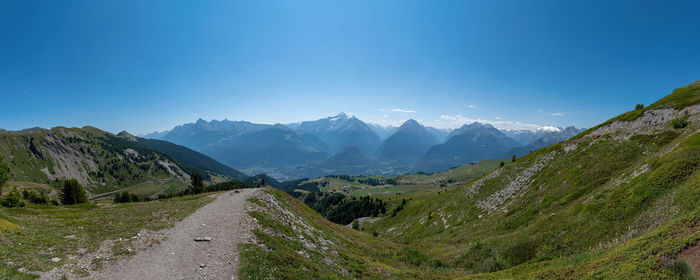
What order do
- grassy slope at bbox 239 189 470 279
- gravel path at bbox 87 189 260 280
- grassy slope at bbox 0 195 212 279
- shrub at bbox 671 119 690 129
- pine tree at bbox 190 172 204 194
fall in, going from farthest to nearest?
pine tree at bbox 190 172 204 194 → shrub at bbox 671 119 690 129 → grassy slope at bbox 239 189 470 279 → gravel path at bbox 87 189 260 280 → grassy slope at bbox 0 195 212 279

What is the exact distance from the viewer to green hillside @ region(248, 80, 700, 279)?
13.9 m

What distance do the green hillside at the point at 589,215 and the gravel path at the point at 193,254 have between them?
3.80m

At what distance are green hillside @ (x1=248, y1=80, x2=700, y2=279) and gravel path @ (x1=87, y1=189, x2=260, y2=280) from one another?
3802 millimetres

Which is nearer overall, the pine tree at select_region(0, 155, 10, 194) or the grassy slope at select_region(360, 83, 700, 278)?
the grassy slope at select_region(360, 83, 700, 278)

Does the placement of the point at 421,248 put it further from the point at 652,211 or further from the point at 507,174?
the point at 507,174

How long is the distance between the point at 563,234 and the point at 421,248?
81.5 feet

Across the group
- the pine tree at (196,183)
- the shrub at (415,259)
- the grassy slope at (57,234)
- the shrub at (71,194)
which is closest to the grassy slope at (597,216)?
the shrub at (415,259)

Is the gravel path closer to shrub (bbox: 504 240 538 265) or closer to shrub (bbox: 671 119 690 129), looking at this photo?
shrub (bbox: 504 240 538 265)

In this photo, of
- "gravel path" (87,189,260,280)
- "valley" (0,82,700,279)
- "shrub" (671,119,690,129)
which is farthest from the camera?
"shrub" (671,119,690,129)

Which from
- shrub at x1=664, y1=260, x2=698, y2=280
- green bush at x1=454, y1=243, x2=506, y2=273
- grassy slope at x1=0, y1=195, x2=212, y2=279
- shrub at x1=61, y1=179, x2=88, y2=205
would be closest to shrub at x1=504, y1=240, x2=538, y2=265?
green bush at x1=454, y1=243, x2=506, y2=273

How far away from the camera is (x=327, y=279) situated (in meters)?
19.3

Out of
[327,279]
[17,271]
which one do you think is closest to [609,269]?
[327,279]

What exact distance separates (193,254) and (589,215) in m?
39.2

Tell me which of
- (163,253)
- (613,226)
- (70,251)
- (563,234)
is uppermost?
(70,251)
